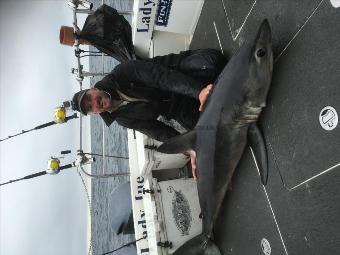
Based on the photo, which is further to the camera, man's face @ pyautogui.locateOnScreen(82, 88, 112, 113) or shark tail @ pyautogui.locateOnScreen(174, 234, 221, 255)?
shark tail @ pyautogui.locateOnScreen(174, 234, 221, 255)

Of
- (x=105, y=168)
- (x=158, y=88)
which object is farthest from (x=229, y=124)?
(x=105, y=168)

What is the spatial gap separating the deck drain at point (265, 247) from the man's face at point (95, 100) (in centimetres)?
143

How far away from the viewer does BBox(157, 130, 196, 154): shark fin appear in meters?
2.32

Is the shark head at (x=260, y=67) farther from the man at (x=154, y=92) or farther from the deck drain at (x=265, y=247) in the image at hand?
the deck drain at (x=265, y=247)

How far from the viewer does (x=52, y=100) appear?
244 inches

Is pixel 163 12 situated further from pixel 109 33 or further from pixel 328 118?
pixel 328 118

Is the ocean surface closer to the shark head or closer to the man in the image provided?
the man

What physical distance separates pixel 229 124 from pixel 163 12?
181cm

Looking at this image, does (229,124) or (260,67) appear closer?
(260,67)

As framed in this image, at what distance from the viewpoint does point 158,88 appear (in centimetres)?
270

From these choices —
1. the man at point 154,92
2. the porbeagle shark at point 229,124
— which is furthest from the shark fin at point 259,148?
the man at point 154,92

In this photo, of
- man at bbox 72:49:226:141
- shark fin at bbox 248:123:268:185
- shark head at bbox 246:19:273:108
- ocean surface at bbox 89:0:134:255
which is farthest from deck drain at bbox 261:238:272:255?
ocean surface at bbox 89:0:134:255

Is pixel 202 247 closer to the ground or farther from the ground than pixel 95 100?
closer to the ground

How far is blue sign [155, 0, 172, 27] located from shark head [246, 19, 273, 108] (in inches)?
66.8
